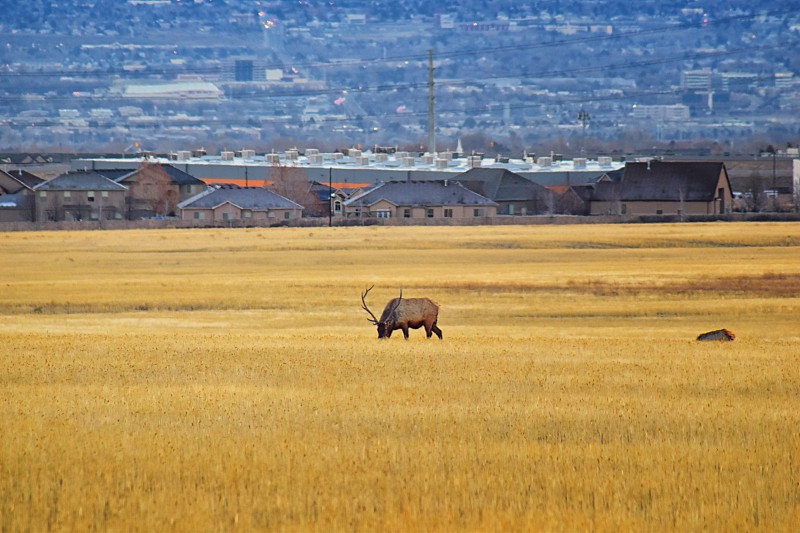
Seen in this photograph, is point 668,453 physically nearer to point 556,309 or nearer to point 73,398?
point 73,398

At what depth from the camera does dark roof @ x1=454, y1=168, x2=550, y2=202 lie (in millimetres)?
126375

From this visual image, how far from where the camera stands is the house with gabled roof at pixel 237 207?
113938 millimetres

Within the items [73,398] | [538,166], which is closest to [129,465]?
[73,398]

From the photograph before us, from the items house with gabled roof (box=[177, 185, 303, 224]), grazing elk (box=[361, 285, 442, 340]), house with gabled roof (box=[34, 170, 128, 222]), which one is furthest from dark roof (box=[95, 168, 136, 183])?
grazing elk (box=[361, 285, 442, 340])

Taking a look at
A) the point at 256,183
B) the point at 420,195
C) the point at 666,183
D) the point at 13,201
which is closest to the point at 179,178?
the point at 256,183

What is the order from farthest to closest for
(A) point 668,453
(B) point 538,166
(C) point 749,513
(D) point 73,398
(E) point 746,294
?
1. (B) point 538,166
2. (E) point 746,294
3. (D) point 73,398
4. (A) point 668,453
5. (C) point 749,513

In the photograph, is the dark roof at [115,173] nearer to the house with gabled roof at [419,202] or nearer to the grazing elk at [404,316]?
the house with gabled roof at [419,202]

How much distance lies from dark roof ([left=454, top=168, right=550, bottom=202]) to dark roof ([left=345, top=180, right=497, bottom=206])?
5533 millimetres

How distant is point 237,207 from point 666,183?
135 ft

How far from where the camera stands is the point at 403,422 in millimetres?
15773

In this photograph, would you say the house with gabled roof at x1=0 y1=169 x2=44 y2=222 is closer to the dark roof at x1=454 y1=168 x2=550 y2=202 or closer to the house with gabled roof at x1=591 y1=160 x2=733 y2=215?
the dark roof at x1=454 y1=168 x2=550 y2=202

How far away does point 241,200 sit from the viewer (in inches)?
4564

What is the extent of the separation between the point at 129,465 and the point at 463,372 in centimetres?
881

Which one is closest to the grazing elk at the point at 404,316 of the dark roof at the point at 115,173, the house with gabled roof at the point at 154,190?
the house with gabled roof at the point at 154,190
